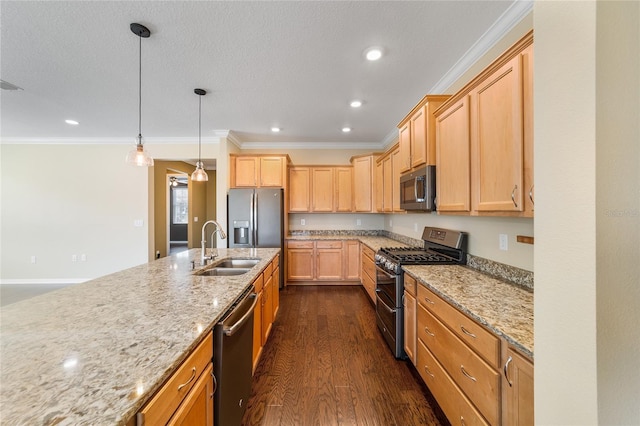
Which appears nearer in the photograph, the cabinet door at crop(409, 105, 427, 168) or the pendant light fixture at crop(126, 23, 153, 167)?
the pendant light fixture at crop(126, 23, 153, 167)

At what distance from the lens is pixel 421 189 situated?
2184 millimetres

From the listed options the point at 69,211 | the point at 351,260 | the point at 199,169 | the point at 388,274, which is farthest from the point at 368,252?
the point at 69,211

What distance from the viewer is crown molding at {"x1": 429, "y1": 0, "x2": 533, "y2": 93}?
1.56 metres

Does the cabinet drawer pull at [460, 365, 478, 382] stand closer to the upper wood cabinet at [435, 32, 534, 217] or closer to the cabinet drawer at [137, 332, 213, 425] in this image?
the upper wood cabinet at [435, 32, 534, 217]

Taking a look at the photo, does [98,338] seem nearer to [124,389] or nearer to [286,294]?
[124,389]

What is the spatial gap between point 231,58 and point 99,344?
2273 mm

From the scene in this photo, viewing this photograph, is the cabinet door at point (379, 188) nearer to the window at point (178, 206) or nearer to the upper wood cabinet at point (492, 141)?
the upper wood cabinet at point (492, 141)

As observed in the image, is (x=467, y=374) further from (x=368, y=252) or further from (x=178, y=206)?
(x=178, y=206)

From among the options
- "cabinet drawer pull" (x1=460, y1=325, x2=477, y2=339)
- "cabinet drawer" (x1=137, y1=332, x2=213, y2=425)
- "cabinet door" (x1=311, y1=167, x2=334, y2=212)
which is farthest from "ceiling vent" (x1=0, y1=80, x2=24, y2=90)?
"cabinet drawer pull" (x1=460, y1=325, x2=477, y2=339)

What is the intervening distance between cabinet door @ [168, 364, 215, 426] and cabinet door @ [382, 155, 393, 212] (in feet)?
9.90

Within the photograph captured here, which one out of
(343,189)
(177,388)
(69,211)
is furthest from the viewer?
(343,189)

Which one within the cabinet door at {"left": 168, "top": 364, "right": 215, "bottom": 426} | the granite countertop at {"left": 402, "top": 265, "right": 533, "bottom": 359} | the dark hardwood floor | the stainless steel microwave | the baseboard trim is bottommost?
the dark hardwood floor

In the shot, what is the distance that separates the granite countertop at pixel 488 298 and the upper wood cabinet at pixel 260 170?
291 centimetres

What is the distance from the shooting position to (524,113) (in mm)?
1223
